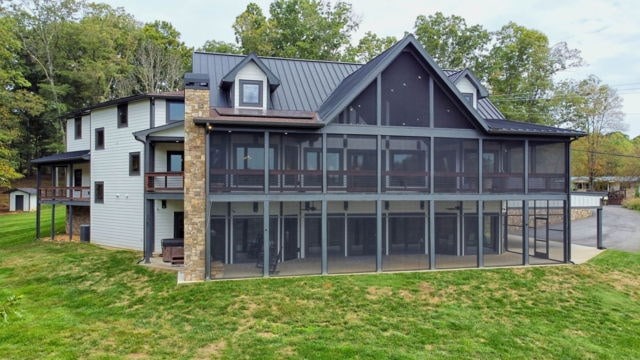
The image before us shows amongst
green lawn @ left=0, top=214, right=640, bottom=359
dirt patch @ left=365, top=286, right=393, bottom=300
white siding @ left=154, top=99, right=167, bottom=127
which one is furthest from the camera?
white siding @ left=154, top=99, right=167, bottom=127

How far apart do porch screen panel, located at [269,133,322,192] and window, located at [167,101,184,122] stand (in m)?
7.48

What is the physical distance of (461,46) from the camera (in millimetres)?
36125

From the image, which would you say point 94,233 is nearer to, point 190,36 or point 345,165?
point 345,165

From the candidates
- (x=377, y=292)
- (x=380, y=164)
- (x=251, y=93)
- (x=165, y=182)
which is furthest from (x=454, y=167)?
(x=165, y=182)

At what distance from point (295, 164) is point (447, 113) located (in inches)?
242

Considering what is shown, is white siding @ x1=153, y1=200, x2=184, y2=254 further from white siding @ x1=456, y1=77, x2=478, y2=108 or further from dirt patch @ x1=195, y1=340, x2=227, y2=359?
white siding @ x1=456, y1=77, x2=478, y2=108

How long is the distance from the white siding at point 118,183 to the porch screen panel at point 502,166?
50.6ft

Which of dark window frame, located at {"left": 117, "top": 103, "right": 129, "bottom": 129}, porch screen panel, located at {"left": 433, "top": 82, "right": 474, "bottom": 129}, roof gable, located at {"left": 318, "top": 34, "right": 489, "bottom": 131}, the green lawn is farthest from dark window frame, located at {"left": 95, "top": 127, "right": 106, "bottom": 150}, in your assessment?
porch screen panel, located at {"left": 433, "top": 82, "right": 474, "bottom": 129}

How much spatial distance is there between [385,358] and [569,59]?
1484 inches

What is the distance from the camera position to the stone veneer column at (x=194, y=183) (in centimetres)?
1272

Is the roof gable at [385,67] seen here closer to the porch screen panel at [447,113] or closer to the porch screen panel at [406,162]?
the porch screen panel at [447,113]

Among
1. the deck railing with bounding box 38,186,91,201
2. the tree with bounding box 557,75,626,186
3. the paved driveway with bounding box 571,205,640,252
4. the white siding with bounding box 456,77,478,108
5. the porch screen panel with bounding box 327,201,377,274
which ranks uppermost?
the tree with bounding box 557,75,626,186

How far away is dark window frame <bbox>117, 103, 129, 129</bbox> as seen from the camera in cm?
1944

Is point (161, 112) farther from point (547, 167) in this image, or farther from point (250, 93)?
point (547, 167)
